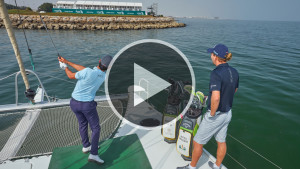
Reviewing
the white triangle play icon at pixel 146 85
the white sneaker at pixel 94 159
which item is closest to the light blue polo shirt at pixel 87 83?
the white sneaker at pixel 94 159

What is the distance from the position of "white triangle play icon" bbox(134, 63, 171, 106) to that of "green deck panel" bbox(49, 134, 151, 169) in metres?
1.99

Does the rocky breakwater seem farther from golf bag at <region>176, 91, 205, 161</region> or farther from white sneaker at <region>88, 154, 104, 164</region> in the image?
golf bag at <region>176, 91, 205, 161</region>

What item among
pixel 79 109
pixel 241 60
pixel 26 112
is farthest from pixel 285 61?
pixel 26 112

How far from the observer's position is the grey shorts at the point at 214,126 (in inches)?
102

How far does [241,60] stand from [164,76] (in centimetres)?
859

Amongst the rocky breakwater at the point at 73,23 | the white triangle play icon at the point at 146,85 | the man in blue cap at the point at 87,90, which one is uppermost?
the rocky breakwater at the point at 73,23

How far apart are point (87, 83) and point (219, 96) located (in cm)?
217

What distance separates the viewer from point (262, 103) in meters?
7.41

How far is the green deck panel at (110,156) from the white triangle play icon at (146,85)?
1986 mm

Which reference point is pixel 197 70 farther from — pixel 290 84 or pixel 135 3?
pixel 135 3

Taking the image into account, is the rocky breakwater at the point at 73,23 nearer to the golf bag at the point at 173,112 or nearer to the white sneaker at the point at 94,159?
the golf bag at the point at 173,112
